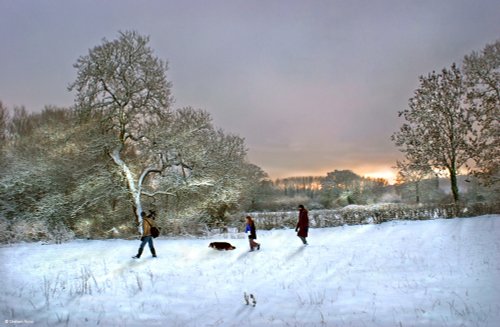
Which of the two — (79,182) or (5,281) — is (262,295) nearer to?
(5,281)

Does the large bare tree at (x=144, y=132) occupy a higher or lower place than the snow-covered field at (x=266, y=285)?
higher

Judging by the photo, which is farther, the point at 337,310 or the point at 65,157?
the point at 65,157

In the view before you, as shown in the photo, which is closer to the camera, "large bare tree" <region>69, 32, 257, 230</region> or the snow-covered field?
the snow-covered field

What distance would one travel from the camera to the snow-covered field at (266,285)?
314 inches

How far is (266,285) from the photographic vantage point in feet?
35.2

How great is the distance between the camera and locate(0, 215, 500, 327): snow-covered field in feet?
26.2

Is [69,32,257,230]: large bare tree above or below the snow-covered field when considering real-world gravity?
above

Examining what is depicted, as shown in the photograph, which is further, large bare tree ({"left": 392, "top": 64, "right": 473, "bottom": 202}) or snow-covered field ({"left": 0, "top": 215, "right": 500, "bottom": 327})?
large bare tree ({"left": 392, "top": 64, "right": 473, "bottom": 202})

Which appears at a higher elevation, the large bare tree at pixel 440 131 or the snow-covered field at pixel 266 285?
the large bare tree at pixel 440 131

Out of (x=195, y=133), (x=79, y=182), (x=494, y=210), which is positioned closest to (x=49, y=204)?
(x=79, y=182)

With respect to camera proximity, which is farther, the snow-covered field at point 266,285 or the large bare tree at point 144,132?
the large bare tree at point 144,132

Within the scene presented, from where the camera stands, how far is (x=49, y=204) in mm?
21062

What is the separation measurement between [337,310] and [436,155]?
19801 millimetres

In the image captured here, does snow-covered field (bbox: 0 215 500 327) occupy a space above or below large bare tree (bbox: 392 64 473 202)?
below
